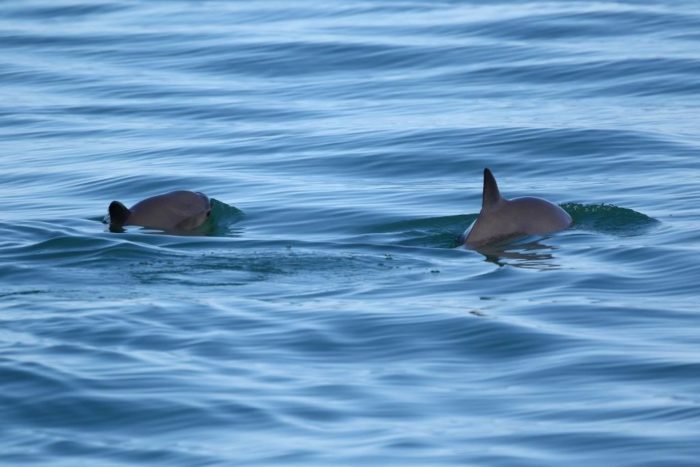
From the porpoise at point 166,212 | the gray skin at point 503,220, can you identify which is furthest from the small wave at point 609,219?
the porpoise at point 166,212

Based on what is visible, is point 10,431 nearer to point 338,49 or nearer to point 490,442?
point 490,442

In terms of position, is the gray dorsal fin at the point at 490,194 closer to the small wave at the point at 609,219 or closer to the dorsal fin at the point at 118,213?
the small wave at the point at 609,219

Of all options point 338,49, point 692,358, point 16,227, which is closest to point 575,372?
point 692,358

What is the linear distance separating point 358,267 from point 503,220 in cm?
170

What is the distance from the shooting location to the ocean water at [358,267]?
10.1 metres

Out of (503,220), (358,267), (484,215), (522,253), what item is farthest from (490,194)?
(358,267)

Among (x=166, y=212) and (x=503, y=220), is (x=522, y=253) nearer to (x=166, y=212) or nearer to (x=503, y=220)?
(x=503, y=220)

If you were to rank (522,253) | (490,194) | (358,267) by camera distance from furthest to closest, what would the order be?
(490,194)
(522,253)
(358,267)

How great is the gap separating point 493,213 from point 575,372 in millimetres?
4158

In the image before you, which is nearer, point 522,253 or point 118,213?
point 522,253

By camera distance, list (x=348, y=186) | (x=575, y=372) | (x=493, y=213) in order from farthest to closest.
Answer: (x=348, y=186), (x=493, y=213), (x=575, y=372)

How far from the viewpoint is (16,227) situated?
53.7ft

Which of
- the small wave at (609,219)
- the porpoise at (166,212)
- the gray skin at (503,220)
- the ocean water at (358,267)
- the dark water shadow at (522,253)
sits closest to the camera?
the ocean water at (358,267)

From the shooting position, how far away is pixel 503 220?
1509 centimetres
